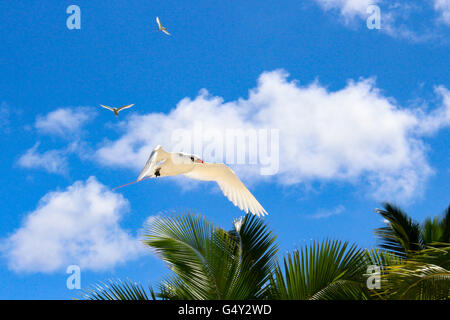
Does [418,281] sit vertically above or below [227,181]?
below

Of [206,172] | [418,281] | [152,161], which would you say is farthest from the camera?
[206,172]

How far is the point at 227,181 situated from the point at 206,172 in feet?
1.99

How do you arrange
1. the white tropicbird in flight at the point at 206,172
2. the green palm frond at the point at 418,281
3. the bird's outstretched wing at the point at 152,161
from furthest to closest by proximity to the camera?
the white tropicbird in flight at the point at 206,172, the bird's outstretched wing at the point at 152,161, the green palm frond at the point at 418,281

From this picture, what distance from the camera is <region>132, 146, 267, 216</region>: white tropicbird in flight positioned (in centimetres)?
1231

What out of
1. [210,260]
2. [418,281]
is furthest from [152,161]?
[418,281]

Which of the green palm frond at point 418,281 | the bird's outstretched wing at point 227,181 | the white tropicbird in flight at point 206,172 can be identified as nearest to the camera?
the green palm frond at point 418,281

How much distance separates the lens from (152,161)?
449 inches

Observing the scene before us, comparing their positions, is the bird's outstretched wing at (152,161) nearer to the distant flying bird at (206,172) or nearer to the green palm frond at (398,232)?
the distant flying bird at (206,172)

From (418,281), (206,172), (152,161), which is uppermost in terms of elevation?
(206,172)

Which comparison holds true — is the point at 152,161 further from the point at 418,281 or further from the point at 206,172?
the point at 418,281

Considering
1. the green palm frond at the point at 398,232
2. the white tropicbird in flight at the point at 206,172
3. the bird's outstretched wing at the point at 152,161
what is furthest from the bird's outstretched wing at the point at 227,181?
the green palm frond at the point at 398,232

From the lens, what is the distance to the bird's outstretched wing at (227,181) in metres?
13.7

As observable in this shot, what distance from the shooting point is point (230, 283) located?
1081 centimetres

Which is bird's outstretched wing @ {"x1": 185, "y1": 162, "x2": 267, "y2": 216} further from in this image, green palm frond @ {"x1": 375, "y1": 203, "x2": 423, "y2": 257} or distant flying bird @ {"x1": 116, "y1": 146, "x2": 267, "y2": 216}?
green palm frond @ {"x1": 375, "y1": 203, "x2": 423, "y2": 257}
